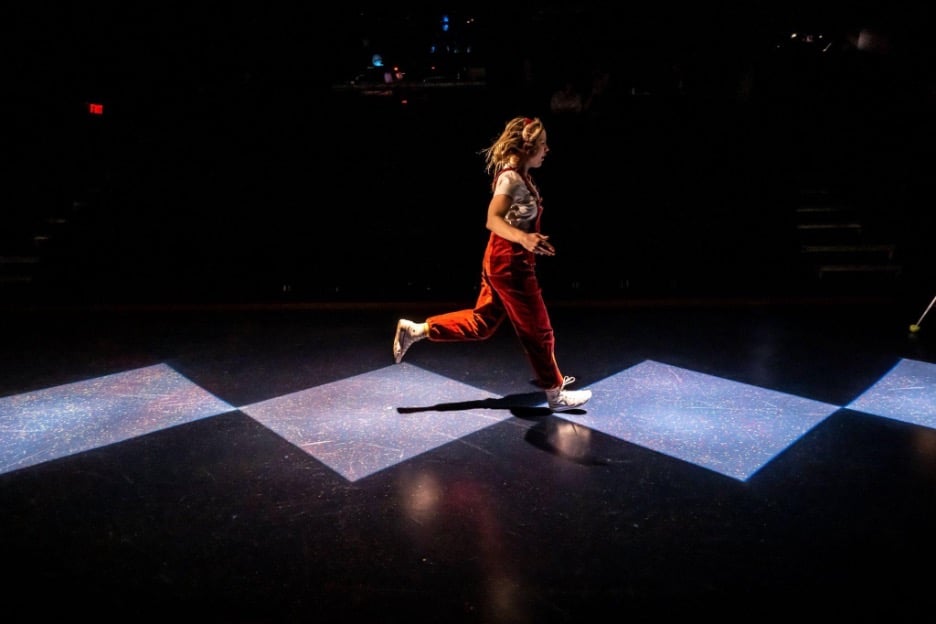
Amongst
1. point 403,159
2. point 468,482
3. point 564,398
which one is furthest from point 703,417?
point 403,159

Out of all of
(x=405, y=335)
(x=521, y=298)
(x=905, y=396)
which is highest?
(x=521, y=298)

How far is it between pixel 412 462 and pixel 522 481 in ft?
1.63

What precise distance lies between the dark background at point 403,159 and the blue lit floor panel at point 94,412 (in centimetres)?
229

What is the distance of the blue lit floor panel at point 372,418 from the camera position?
274 centimetres

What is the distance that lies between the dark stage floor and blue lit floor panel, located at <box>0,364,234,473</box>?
0.05 feet

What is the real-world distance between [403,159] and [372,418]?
193 inches

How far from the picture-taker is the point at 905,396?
3324 mm

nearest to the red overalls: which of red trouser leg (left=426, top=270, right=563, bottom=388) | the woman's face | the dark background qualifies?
red trouser leg (left=426, top=270, right=563, bottom=388)

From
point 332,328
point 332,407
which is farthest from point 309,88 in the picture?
point 332,407

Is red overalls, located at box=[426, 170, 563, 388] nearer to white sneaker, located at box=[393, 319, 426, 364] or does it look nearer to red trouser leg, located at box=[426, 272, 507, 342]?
red trouser leg, located at box=[426, 272, 507, 342]

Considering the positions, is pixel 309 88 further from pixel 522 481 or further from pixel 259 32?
pixel 522 481

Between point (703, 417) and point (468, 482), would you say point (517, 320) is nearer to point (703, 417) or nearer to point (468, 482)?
point (468, 482)

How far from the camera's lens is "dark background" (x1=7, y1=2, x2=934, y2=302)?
6.39 meters

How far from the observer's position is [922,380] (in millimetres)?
3576
